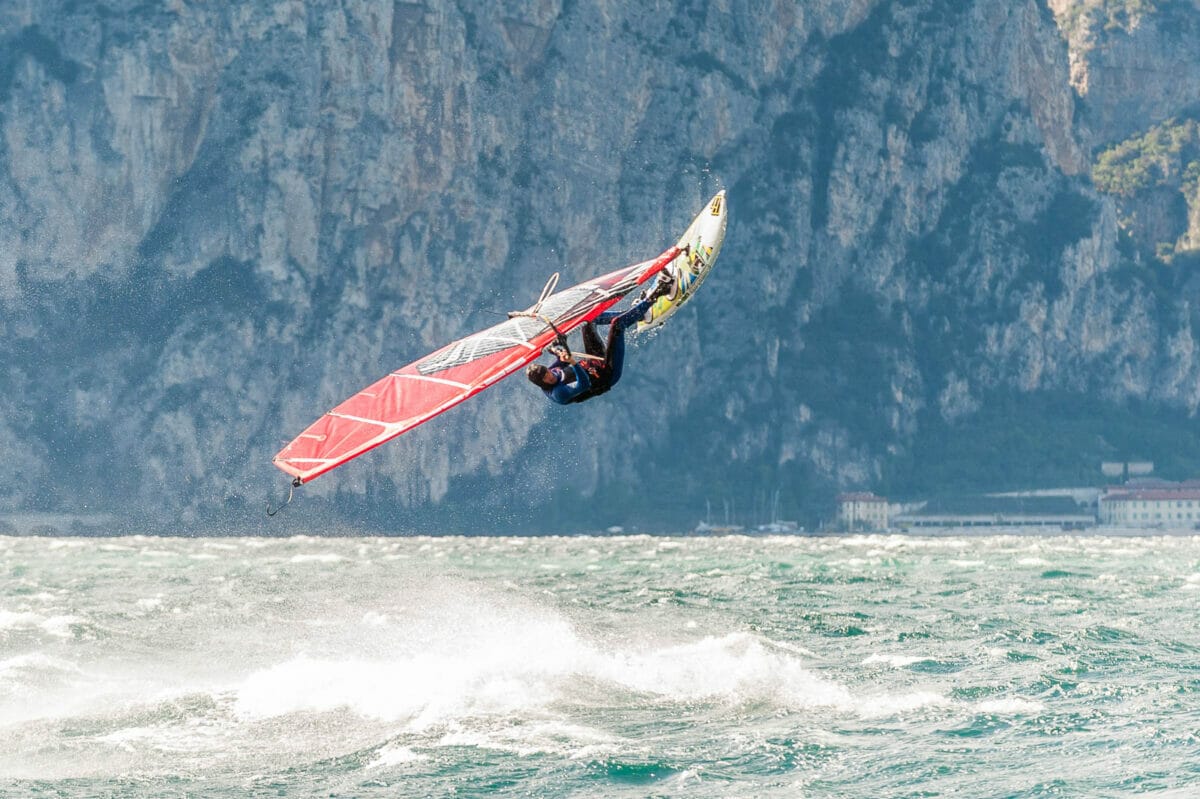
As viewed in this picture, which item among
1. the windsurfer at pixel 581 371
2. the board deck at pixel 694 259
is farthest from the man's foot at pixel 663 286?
Answer: the windsurfer at pixel 581 371

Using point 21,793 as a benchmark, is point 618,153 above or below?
above

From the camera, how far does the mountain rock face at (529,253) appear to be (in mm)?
160500

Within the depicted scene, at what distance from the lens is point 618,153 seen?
6767 inches

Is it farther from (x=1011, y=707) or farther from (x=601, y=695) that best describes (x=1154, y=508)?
(x=601, y=695)

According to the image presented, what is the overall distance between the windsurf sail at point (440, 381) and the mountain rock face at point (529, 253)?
429 ft

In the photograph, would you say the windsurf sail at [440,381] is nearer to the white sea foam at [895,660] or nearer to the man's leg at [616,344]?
the man's leg at [616,344]

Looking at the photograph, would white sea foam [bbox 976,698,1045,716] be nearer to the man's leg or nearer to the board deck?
the man's leg

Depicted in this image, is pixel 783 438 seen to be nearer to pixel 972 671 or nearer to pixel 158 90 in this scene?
pixel 158 90

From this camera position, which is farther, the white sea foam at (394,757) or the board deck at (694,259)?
the board deck at (694,259)

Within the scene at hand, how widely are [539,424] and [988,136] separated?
6575 centimetres

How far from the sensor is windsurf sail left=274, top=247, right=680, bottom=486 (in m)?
26.4

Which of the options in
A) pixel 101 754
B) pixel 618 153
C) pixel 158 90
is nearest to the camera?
pixel 101 754

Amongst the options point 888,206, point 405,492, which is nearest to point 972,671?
point 405,492

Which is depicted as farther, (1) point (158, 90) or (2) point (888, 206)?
(2) point (888, 206)
